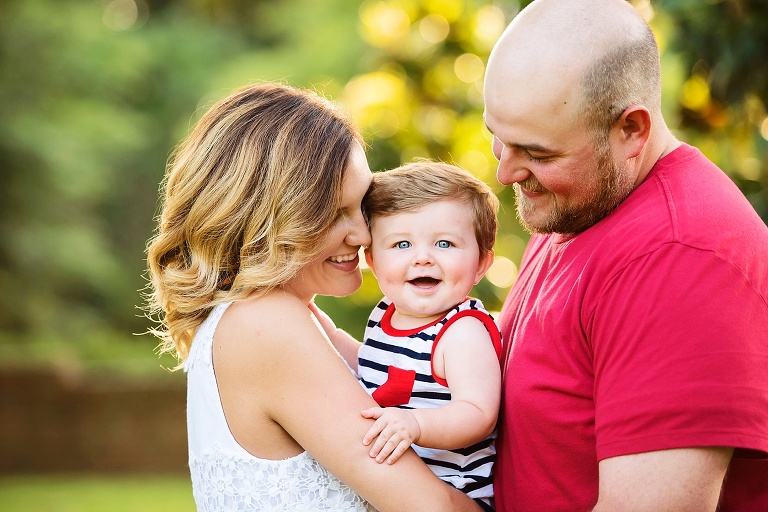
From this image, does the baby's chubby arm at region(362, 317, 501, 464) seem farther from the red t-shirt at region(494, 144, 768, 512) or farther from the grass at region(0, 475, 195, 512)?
the grass at region(0, 475, 195, 512)

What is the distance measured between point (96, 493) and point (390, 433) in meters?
7.88

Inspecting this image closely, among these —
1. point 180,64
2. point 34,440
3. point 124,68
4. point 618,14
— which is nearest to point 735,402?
point 618,14

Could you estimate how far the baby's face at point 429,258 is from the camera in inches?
110

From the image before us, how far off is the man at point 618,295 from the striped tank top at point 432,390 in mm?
75

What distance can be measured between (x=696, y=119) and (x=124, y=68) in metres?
12.5

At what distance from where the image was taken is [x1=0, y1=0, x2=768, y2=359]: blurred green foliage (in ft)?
14.1

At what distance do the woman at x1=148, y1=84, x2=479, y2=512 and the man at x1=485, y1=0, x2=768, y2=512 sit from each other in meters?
0.46

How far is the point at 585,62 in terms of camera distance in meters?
2.35

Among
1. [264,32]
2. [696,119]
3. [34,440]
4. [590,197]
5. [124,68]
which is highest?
[264,32]

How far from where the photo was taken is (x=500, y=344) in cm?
276

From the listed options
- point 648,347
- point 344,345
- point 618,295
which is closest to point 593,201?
point 618,295

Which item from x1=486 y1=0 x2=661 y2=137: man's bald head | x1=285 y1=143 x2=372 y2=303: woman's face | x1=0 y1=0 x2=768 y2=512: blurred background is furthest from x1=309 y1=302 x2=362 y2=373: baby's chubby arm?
x1=0 y1=0 x2=768 y2=512: blurred background

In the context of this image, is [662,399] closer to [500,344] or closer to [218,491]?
[500,344]

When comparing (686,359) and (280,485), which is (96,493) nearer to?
(280,485)
